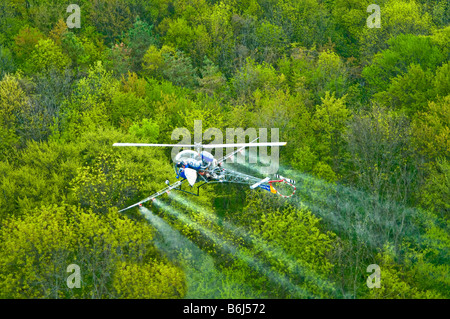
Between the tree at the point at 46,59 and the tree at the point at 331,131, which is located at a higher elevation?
the tree at the point at 46,59

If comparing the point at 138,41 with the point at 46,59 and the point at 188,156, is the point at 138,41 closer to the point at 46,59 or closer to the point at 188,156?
the point at 46,59

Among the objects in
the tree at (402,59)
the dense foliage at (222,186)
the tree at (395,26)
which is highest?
the tree at (395,26)

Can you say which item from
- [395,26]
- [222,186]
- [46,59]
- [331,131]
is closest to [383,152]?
[331,131]

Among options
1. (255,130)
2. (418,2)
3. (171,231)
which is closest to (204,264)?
(171,231)

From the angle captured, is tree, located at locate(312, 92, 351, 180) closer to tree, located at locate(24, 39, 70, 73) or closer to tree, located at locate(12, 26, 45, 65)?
tree, located at locate(24, 39, 70, 73)

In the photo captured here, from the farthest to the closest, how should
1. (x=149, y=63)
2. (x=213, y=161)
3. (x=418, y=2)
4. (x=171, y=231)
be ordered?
1. (x=418, y=2)
2. (x=149, y=63)
3. (x=171, y=231)
4. (x=213, y=161)

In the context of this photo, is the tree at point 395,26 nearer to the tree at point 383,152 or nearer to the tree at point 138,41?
the tree at point 383,152

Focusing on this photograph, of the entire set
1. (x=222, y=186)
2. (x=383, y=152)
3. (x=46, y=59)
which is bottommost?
(x=222, y=186)

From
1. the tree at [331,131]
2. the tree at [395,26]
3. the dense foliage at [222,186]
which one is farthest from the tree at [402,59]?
the tree at [395,26]
